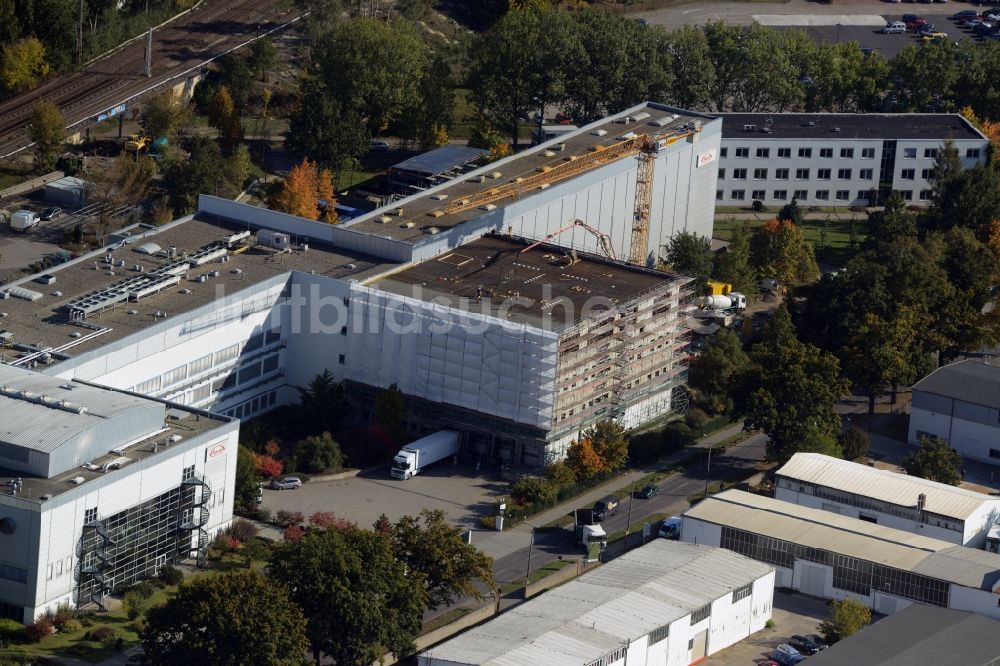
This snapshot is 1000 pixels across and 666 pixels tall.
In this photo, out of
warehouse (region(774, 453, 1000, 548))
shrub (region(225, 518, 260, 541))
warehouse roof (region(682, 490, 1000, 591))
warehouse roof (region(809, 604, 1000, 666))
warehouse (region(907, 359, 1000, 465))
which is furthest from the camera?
warehouse (region(907, 359, 1000, 465))

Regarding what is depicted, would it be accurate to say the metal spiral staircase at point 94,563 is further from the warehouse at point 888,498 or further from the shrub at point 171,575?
the warehouse at point 888,498

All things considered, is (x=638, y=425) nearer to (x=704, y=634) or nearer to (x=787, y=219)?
(x=704, y=634)

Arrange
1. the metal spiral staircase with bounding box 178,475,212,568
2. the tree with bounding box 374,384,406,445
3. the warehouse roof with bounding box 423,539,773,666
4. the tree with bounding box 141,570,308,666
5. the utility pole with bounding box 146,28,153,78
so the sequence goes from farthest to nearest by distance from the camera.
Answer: the utility pole with bounding box 146,28,153,78 → the tree with bounding box 374,384,406,445 → the metal spiral staircase with bounding box 178,475,212,568 → the warehouse roof with bounding box 423,539,773,666 → the tree with bounding box 141,570,308,666

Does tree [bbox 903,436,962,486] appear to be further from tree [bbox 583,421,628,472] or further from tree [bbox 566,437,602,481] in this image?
tree [bbox 566,437,602,481]

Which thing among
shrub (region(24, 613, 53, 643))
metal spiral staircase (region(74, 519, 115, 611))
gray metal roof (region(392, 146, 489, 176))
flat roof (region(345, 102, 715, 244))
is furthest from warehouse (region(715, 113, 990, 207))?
shrub (region(24, 613, 53, 643))

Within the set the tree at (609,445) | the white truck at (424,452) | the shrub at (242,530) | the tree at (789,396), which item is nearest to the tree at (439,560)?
the shrub at (242,530)

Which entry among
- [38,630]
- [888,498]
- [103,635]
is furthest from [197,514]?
[888,498]

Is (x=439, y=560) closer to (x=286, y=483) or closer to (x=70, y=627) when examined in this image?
(x=70, y=627)
